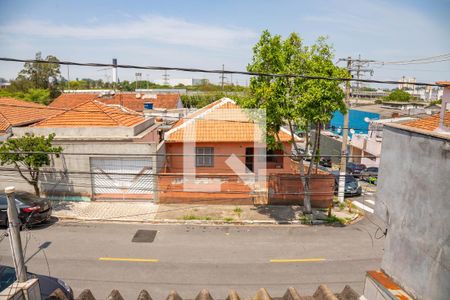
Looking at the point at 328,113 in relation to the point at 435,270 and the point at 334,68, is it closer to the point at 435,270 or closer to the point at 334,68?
the point at 334,68

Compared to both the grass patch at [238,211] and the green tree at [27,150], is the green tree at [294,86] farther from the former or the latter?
the green tree at [27,150]

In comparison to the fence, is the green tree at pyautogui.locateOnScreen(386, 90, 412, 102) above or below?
above

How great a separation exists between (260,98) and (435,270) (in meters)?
11.0

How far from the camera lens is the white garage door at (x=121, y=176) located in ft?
55.1

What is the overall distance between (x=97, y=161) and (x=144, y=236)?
5.55 metres

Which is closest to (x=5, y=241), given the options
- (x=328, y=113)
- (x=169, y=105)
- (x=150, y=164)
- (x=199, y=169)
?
(x=150, y=164)

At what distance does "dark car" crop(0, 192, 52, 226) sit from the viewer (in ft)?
43.6

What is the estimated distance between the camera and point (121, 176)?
16.9 meters

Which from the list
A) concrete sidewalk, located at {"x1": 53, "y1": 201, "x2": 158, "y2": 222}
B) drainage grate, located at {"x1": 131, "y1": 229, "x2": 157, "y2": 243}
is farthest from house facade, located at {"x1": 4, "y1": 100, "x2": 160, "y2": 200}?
drainage grate, located at {"x1": 131, "y1": 229, "x2": 157, "y2": 243}

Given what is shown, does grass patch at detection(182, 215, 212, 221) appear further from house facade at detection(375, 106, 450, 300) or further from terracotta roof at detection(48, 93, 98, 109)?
terracotta roof at detection(48, 93, 98, 109)

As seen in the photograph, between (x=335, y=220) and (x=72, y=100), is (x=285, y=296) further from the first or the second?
(x=72, y=100)

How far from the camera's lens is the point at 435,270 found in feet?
9.92

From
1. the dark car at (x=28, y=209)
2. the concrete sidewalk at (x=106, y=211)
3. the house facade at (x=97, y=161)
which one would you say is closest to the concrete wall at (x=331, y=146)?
the house facade at (x=97, y=161)

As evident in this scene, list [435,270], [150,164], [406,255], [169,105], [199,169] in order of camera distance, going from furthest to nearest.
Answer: [169,105]
[199,169]
[150,164]
[406,255]
[435,270]
